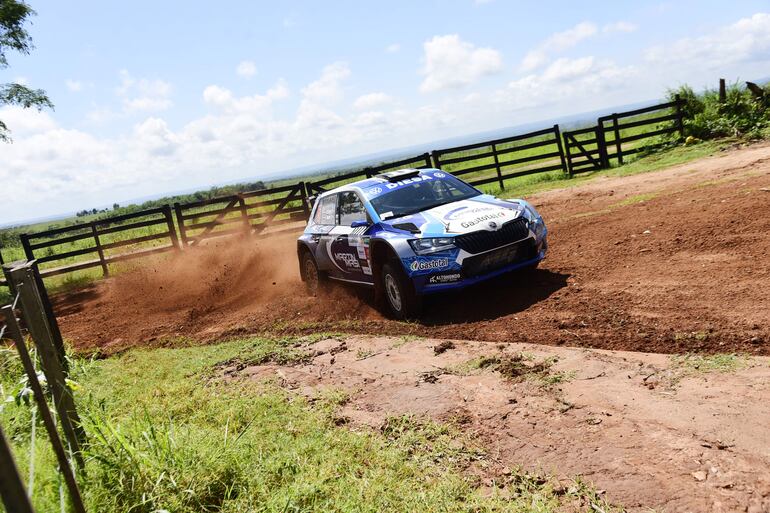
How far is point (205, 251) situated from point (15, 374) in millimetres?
11248

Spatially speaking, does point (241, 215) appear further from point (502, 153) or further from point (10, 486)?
point (10, 486)

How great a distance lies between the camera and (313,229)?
9898 mm

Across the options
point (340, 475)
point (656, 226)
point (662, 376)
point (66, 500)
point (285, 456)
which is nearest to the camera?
point (66, 500)

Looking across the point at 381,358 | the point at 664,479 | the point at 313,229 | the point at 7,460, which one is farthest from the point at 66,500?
the point at 313,229

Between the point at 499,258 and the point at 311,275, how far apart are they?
3.78 m

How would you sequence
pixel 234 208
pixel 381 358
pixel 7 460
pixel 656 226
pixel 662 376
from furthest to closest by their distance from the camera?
pixel 234 208 < pixel 656 226 < pixel 381 358 < pixel 662 376 < pixel 7 460

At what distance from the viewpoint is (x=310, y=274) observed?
10.2 m

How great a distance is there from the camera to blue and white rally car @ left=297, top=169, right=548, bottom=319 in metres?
7.39

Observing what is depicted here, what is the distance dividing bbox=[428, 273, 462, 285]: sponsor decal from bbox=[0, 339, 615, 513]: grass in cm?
252

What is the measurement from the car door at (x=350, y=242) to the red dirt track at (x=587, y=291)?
1.72 feet

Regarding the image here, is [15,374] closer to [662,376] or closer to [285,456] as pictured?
[285,456]

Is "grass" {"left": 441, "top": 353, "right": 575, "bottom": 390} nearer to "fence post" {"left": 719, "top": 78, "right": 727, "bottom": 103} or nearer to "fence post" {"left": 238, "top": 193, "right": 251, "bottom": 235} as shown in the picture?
"fence post" {"left": 238, "top": 193, "right": 251, "bottom": 235}

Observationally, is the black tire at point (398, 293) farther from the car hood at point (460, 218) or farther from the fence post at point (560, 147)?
the fence post at point (560, 147)

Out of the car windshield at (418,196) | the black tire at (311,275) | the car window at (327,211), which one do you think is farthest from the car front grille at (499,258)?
the black tire at (311,275)
